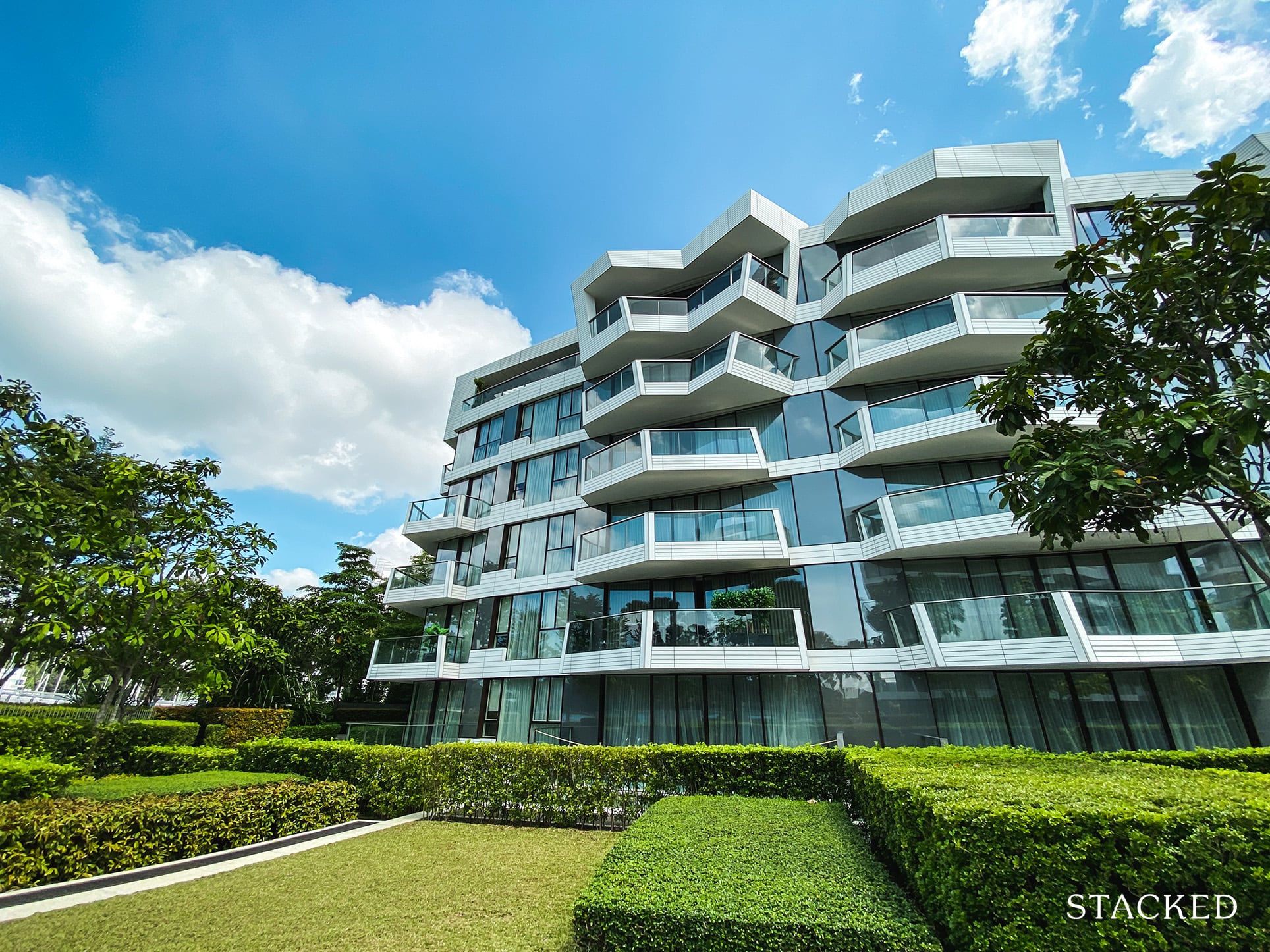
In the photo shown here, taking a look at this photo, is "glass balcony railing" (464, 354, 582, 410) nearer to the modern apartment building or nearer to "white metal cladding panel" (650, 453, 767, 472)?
the modern apartment building

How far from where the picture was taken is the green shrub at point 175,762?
10.9 metres

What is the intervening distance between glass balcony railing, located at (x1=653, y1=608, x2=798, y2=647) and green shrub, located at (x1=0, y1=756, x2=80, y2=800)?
415 inches

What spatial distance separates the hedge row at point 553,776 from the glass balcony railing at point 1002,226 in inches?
565

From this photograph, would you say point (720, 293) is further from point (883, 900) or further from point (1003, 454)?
point (883, 900)

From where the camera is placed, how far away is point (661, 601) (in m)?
15.8

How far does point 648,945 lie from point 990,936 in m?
2.17

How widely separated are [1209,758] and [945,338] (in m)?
9.92

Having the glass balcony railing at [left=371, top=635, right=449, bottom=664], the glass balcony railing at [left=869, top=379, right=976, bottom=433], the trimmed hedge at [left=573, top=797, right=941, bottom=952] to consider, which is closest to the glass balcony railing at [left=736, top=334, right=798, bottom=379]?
the glass balcony railing at [left=869, top=379, right=976, bottom=433]

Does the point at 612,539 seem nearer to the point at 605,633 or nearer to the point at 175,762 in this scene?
the point at 605,633

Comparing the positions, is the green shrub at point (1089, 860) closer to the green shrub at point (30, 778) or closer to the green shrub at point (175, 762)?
the green shrub at point (30, 778)

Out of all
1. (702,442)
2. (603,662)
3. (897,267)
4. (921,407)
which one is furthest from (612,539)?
(897,267)

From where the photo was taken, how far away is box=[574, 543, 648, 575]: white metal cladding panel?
14.9 metres

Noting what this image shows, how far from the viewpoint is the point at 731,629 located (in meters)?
13.3

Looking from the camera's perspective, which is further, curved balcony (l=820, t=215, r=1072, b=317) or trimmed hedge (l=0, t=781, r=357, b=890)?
curved balcony (l=820, t=215, r=1072, b=317)
